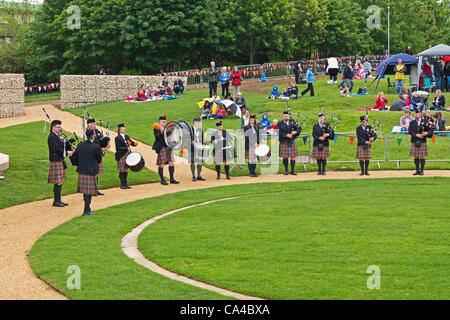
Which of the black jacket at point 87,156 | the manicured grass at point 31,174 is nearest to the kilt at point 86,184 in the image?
the black jacket at point 87,156

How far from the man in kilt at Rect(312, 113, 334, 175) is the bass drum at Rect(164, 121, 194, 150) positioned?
3.70 meters

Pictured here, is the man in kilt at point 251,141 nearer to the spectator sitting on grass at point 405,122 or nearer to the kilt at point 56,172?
the spectator sitting on grass at point 405,122

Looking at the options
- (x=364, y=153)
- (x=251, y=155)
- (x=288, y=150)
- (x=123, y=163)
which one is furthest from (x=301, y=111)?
(x=123, y=163)

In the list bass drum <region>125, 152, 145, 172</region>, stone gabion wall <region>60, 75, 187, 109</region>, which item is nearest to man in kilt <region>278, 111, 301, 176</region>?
bass drum <region>125, 152, 145, 172</region>

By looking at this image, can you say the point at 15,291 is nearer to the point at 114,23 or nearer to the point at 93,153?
the point at 93,153

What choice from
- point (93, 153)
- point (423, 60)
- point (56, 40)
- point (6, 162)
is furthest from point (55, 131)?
point (56, 40)

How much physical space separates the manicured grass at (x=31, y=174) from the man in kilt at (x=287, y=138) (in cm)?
388

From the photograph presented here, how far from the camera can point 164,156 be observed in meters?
19.2

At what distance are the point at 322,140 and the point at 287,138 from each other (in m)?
1.04

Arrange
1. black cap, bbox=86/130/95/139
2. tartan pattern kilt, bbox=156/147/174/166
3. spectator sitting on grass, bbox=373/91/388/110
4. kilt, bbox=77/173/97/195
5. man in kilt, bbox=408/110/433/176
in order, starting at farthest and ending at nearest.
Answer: spectator sitting on grass, bbox=373/91/388/110
man in kilt, bbox=408/110/433/176
tartan pattern kilt, bbox=156/147/174/166
black cap, bbox=86/130/95/139
kilt, bbox=77/173/97/195

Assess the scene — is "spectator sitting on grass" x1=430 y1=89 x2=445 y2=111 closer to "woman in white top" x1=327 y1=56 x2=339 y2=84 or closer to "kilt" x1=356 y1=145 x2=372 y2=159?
"woman in white top" x1=327 y1=56 x2=339 y2=84

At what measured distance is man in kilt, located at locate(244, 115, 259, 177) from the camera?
20391 mm

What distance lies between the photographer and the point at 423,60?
107ft

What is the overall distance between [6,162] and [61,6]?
120 ft
